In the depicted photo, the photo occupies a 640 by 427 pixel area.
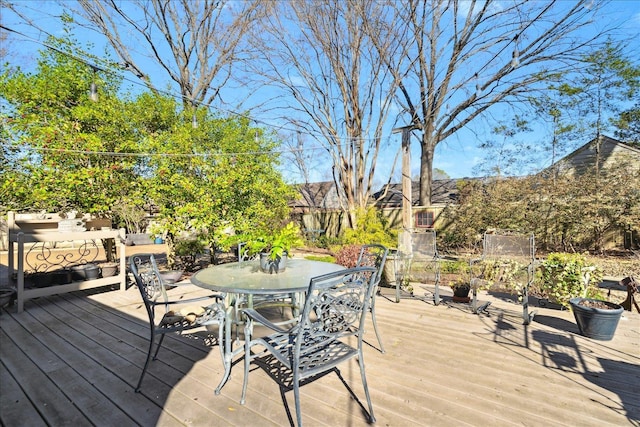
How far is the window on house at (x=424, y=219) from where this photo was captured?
10375mm

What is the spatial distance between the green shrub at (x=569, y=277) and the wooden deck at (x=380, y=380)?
0.31 m

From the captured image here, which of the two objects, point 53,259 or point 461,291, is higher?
point 461,291

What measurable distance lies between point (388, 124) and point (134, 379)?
921 centimetres

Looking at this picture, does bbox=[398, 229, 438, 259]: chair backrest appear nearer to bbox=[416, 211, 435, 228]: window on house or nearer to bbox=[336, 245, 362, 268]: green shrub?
bbox=[336, 245, 362, 268]: green shrub

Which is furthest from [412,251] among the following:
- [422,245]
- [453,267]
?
[453,267]

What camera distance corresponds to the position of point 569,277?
3191 mm

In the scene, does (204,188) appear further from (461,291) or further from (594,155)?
(594,155)

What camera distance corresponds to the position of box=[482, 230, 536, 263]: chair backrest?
4434 mm

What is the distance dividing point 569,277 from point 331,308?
2.94m

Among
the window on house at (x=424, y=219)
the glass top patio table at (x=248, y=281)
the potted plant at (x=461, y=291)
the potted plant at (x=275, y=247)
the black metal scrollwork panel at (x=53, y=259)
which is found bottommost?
the black metal scrollwork panel at (x=53, y=259)

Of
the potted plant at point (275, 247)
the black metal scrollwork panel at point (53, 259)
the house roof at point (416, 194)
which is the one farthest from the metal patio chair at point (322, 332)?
the house roof at point (416, 194)

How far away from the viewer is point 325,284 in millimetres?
1561

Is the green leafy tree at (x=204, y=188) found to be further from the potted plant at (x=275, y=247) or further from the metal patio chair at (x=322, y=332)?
the metal patio chair at (x=322, y=332)

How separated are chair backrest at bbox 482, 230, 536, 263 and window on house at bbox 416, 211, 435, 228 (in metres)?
5.69
